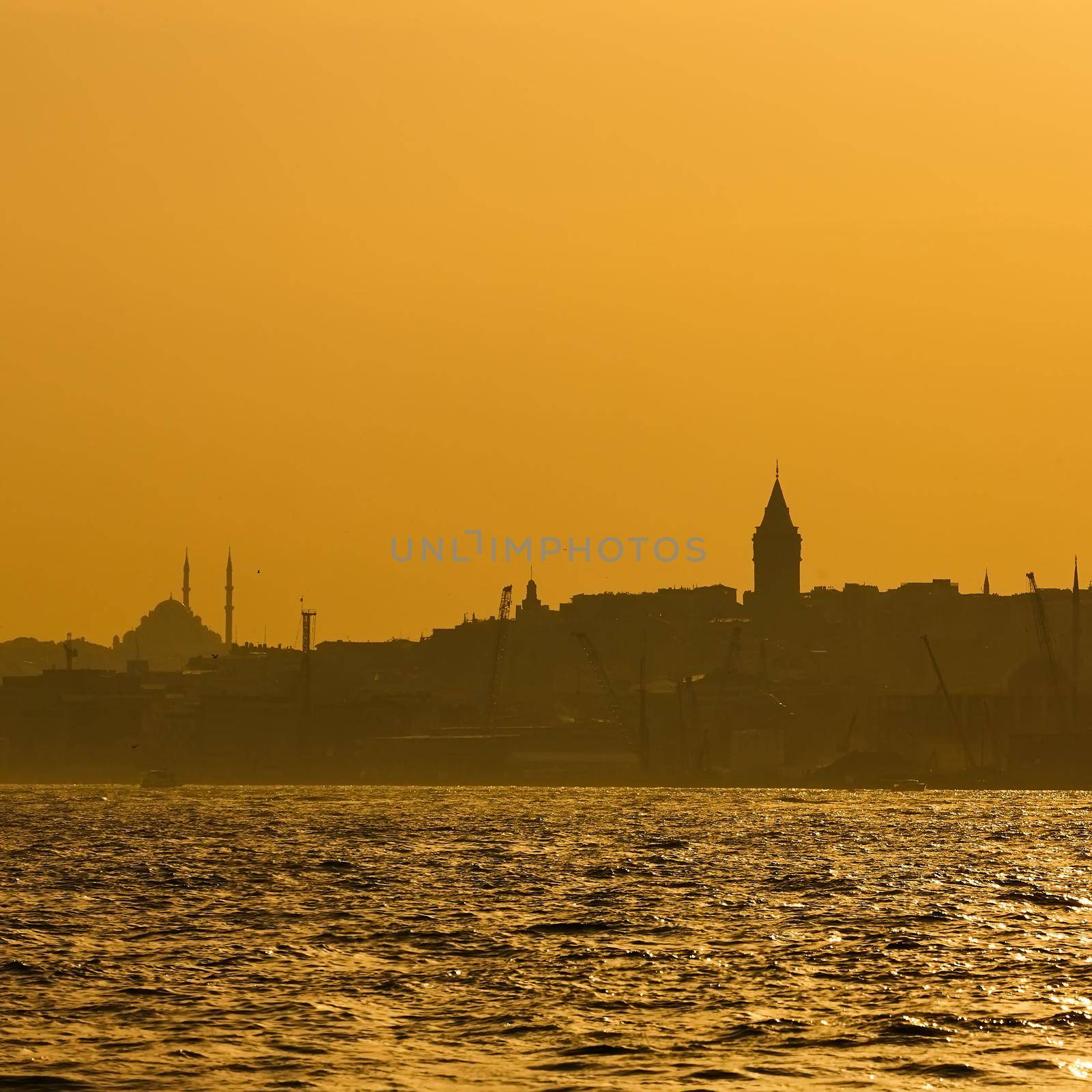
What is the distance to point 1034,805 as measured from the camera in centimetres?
15250

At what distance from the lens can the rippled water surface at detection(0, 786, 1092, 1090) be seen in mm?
32031

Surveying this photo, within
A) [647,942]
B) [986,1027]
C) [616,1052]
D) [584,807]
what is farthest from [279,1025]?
[584,807]

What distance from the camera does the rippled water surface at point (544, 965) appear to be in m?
32.0

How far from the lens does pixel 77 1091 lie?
1187 inches

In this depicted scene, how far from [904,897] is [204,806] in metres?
91.7

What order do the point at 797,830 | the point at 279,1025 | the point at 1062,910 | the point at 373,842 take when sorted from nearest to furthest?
1. the point at 279,1025
2. the point at 1062,910
3. the point at 373,842
4. the point at 797,830

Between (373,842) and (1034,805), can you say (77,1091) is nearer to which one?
(373,842)

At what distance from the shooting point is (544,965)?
43.9 metres

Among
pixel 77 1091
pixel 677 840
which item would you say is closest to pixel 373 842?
pixel 677 840

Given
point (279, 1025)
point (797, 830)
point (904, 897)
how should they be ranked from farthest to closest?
point (797, 830) < point (904, 897) < point (279, 1025)

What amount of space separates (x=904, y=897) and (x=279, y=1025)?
29668mm

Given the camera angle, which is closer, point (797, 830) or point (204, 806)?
point (797, 830)

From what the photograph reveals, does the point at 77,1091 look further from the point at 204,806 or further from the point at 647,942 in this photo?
the point at 204,806

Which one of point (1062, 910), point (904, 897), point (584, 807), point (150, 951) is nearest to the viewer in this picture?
point (150, 951)
